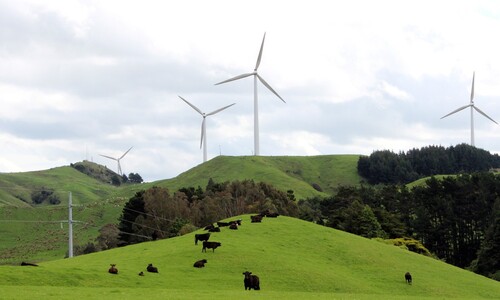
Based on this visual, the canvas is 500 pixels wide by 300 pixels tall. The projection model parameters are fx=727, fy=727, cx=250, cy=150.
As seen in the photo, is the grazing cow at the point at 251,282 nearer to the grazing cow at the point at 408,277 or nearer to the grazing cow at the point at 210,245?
the grazing cow at the point at 210,245

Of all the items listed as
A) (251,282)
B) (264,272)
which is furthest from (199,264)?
(251,282)

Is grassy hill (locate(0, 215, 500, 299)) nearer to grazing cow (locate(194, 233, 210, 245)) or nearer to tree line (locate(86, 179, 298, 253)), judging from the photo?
grazing cow (locate(194, 233, 210, 245))

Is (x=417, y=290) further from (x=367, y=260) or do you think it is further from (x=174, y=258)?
(x=174, y=258)

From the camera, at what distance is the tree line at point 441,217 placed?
10962 cm

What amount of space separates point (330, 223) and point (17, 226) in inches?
4186

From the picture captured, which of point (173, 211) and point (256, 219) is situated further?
point (173, 211)

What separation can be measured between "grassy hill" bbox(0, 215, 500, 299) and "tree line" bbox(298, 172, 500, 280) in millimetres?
32709

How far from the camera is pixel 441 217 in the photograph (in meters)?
136

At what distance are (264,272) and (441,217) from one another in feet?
286

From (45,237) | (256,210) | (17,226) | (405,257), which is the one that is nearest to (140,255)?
(405,257)

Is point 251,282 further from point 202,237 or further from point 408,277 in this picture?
point 408,277

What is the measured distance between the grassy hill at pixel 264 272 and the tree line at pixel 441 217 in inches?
1288

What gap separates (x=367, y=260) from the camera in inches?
2579

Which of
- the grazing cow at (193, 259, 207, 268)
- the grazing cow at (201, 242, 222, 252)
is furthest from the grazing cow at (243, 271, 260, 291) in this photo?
the grazing cow at (201, 242, 222, 252)
